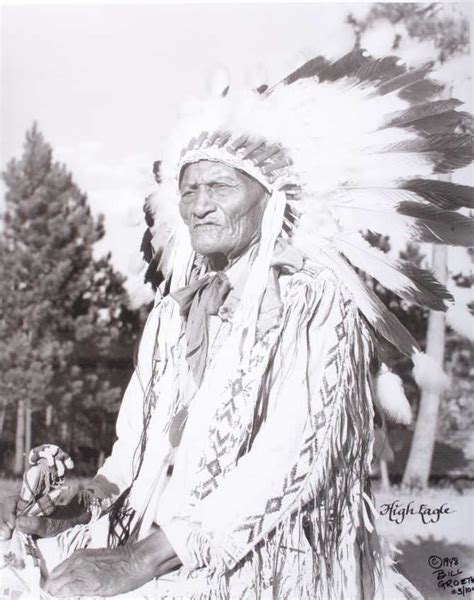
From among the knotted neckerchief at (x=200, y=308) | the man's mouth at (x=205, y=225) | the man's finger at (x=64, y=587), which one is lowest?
the man's finger at (x=64, y=587)

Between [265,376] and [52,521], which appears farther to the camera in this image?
[52,521]

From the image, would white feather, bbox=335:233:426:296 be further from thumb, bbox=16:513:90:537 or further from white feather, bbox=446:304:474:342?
thumb, bbox=16:513:90:537

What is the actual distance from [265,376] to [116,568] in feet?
2.53

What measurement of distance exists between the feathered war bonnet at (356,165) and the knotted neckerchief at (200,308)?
10 cm

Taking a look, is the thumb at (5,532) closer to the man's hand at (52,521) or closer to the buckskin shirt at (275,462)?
the man's hand at (52,521)

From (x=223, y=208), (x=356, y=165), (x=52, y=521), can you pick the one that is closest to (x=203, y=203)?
(x=223, y=208)

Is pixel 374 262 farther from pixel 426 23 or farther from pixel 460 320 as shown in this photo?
pixel 426 23

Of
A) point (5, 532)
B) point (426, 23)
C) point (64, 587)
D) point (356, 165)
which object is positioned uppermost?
point (426, 23)

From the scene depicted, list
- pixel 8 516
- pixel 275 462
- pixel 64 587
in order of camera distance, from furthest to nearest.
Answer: pixel 8 516 → pixel 64 587 → pixel 275 462

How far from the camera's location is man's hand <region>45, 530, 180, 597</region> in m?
2.29

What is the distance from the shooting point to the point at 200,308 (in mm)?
2438

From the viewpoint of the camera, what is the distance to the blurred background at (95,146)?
246 cm

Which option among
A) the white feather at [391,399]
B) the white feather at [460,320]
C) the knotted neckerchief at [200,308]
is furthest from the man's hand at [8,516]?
the white feather at [460,320]

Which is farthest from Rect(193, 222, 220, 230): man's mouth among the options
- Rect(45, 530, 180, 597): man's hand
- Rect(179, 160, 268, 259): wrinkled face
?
Rect(45, 530, 180, 597): man's hand
